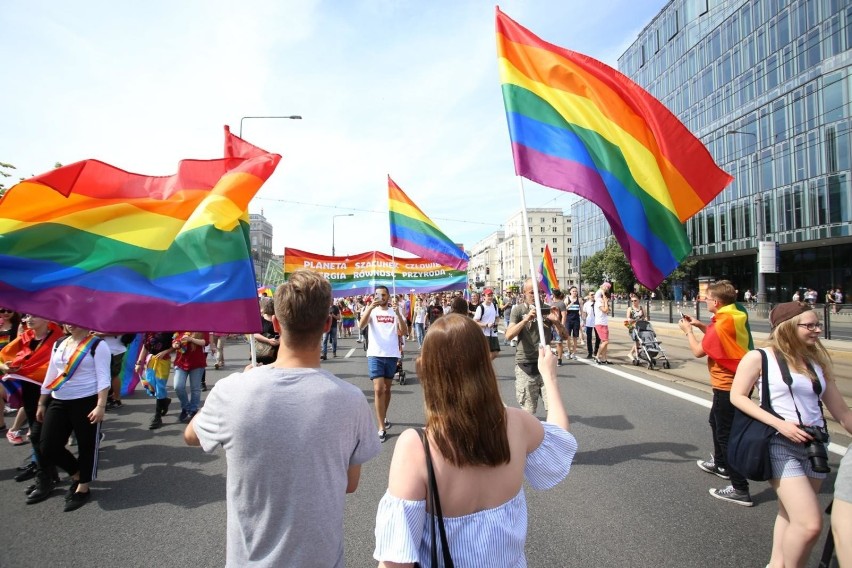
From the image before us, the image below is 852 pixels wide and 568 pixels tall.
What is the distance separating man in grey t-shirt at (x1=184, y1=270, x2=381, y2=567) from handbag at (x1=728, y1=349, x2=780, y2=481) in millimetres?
2463

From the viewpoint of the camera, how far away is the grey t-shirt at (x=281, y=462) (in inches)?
65.7

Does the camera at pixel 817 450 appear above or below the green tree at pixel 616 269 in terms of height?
below

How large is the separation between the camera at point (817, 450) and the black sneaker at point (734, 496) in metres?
1.39

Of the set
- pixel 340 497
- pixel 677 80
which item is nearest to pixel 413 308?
pixel 340 497

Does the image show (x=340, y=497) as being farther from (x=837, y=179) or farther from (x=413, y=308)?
(x=837, y=179)

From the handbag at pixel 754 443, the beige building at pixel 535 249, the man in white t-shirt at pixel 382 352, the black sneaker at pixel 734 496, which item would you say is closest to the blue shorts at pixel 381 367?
the man in white t-shirt at pixel 382 352

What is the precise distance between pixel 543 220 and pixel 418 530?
124m

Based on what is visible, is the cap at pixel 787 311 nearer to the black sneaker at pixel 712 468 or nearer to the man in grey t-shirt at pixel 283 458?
the black sneaker at pixel 712 468

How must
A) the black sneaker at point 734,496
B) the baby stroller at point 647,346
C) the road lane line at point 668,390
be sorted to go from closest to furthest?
the black sneaker at point 734,496 → the road lane line at point 668,390 → the baby stroller at point 647,346

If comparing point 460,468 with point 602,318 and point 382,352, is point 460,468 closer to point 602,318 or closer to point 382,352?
point 382,352

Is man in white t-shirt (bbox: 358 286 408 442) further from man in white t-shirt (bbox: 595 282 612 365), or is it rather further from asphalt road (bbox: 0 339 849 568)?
man in white t-shirt (bbox: 595 282 612 365)

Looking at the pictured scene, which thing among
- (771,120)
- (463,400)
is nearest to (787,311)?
(463,400)

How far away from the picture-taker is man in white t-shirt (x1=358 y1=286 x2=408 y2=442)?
19.6 ft

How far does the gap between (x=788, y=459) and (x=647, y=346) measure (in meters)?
8.76
